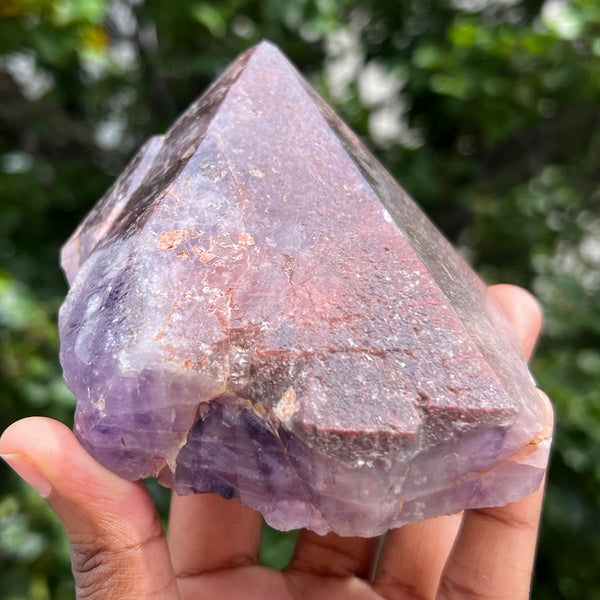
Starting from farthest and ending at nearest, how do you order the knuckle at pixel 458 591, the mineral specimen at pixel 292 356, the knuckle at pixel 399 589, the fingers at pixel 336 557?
the fingers at pixel 336 557 < the knuckle at pixel 399 589 < the knuckle at pixel 458 591 < the mineral specimen at pixel 292 356

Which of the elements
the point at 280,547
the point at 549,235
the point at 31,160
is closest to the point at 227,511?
the point at 280,547

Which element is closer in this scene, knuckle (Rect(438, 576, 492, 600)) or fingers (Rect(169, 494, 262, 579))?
knuckle (Rect(438, 576, 492, 600))

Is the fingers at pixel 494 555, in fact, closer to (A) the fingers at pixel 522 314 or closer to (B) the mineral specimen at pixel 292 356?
(B) the mineral specimen at pixel 292 356

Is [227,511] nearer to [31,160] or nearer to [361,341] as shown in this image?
[361,341]

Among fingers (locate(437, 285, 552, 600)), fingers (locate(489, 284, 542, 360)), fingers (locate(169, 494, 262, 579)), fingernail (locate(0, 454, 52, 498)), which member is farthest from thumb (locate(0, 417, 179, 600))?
fingers (locate(489, 284, 542, 360))

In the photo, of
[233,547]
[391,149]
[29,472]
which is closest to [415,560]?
[233,547]

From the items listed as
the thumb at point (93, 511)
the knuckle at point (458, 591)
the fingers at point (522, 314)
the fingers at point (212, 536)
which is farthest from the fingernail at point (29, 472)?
the fingers at point (522, 314)

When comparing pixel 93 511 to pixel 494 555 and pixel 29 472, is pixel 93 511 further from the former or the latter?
pixel 494 555

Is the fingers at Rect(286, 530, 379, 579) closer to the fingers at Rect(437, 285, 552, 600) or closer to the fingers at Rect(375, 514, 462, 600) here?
the fingers at Rect(375, 514, 462, 600)
